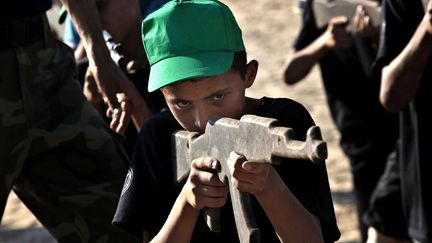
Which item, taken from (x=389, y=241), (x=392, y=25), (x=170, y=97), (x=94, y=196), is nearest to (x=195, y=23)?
(x=170, y=97)

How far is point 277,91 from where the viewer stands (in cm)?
1097

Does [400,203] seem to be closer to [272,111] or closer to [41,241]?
[41,241]

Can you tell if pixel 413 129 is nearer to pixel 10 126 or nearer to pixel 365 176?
Answer: pixel 365 176

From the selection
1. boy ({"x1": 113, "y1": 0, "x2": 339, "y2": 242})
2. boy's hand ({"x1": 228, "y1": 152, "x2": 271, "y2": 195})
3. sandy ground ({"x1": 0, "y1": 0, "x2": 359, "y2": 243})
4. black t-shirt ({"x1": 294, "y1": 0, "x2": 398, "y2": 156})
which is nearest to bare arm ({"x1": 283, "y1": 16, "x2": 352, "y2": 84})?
black t-shirt ({"x1": 294, "y1": 0, "x2": 398, "y2": 156})

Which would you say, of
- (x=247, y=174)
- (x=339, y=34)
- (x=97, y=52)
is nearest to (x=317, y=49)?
(x=339, y=34)

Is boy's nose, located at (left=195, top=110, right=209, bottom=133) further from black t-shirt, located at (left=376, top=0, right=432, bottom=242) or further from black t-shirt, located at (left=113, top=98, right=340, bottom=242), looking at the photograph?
black t-shirt, located at (left=376, top=0, right=432, bottom=242)

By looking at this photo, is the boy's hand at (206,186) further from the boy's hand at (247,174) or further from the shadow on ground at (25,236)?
the shadow on ground at (25,236)

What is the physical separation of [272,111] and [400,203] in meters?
2.88

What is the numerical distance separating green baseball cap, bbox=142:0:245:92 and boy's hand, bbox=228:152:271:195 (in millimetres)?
305

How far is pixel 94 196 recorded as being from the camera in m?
4.94

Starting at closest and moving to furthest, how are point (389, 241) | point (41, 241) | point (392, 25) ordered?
point (392, 25) → point (389, 241) → point (41, 241)

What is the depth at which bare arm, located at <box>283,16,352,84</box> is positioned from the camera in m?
6.79

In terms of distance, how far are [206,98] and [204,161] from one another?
0.55 feet

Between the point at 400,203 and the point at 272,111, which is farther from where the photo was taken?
the point at 400,203
